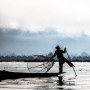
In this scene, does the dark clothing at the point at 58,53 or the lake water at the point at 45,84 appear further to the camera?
the dark clothing at the point at 58,53

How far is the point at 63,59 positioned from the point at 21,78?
20.7ft

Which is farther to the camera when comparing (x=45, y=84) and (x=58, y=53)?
(x=58, y=53)

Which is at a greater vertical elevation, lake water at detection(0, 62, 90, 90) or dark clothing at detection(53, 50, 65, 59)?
dark clothing at detection(53, 50, 65, 59)

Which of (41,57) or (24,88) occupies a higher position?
(41,57)

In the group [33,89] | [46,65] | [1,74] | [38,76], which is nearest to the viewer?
[33,89]

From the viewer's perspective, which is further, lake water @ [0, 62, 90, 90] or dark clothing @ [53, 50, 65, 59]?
dark clothing @ [53, 50, 65, 59]

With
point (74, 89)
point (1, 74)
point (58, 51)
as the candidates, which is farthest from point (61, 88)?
point (58, 51)

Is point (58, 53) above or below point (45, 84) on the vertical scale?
above

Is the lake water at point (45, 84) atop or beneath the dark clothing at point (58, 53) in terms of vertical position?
beneath

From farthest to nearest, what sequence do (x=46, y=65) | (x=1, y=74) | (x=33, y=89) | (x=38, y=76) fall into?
(x=46, y=65), (x=38, y=76), (x=1, y=74), (x=33, y=89)

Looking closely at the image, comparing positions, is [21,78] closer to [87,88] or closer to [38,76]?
[38,76]

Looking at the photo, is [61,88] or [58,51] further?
[58,51]

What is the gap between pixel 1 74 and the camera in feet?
135

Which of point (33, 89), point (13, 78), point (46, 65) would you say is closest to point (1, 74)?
point (13, 78)
